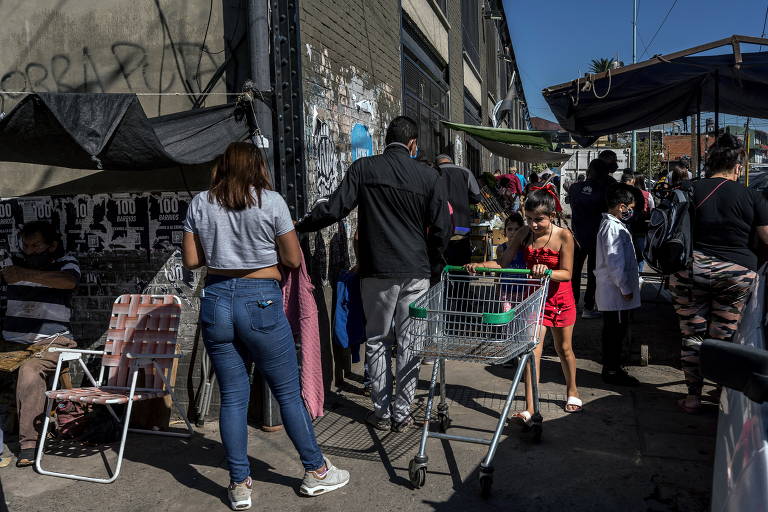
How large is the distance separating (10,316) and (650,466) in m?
4.64

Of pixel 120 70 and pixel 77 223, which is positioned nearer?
pixel 77 223

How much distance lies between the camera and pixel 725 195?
489 cm

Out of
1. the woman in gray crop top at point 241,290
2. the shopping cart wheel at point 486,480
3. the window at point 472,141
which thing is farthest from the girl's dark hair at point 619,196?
the window at point 472,141

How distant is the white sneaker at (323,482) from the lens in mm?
3969

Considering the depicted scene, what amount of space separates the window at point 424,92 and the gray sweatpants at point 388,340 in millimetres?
4236

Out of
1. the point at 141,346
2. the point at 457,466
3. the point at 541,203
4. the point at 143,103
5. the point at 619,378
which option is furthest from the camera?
the point at 619,378

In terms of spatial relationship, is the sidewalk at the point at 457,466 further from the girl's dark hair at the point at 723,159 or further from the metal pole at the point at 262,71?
the girl's dark hair at the point at 723,159

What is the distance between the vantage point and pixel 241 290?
3713 millimetres

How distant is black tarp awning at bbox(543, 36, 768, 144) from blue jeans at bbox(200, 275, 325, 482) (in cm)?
512

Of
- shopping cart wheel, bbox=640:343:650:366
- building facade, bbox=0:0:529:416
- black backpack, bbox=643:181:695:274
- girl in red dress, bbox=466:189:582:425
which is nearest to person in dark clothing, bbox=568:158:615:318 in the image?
shopping cart wheel, bbox=640:343:650:366

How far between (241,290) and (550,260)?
2.36 metres

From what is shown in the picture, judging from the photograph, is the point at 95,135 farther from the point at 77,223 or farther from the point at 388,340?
the point at 388,340

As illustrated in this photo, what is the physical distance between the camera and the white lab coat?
5664 mm

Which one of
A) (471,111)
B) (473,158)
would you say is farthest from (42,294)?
(471,111)
